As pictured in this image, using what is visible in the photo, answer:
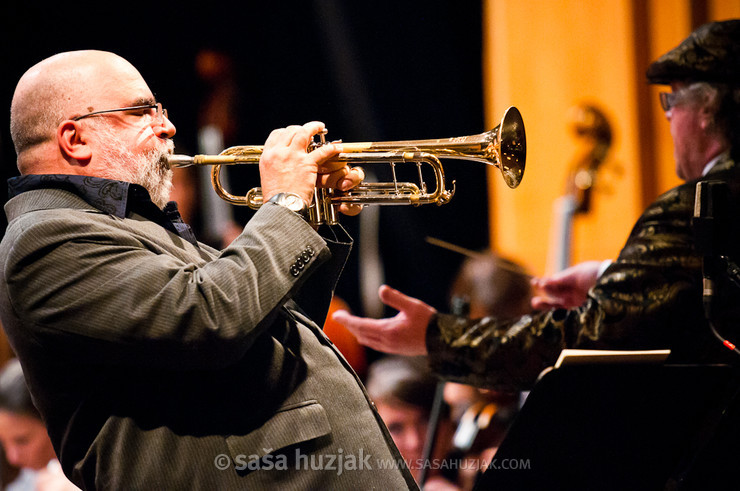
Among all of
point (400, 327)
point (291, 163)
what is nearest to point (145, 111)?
point (291, 163)

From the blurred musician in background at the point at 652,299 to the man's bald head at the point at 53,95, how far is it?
38.2 inches

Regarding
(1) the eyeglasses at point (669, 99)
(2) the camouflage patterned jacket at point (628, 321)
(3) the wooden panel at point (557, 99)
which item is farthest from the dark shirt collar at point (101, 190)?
(3) the wooden panel at point (557, 99)

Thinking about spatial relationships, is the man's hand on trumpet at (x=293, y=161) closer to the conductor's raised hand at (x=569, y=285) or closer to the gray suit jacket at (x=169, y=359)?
the gray suit jacket at (x=169, y=359)

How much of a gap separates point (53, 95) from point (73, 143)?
12cm

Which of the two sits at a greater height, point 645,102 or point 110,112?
point 110,112

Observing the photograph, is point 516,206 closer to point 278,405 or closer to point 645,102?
point 645,102

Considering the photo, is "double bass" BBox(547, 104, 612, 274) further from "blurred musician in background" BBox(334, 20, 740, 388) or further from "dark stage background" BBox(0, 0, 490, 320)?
"blurred musician in background" BBox(334, 20, 740, 388)

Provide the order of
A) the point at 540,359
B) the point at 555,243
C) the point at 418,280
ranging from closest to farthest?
the point at 540,359 < the point at 555,243 < the point at 418,280

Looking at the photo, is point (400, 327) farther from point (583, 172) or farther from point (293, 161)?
point (583, 172)

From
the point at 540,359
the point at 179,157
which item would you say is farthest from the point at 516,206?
the point at 179,157

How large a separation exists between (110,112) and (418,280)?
3.81 m

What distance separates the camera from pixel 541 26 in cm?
497
